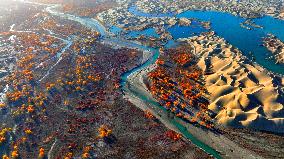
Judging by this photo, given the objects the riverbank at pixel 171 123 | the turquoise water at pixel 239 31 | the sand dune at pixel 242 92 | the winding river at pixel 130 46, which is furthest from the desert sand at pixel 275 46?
the riverbank at pixel 171 123

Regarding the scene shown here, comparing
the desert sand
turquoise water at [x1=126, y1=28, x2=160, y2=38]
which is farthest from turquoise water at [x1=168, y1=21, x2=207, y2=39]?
the desert sand

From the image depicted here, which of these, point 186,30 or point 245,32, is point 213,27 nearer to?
point 186,30

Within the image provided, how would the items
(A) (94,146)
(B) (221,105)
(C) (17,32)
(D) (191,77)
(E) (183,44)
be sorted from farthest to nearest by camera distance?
(C) (17,32), (E) (183,44), (D) (191,77), (B) (221,105), (A) (94,146)

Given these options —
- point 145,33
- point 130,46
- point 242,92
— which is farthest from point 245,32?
point 242,92

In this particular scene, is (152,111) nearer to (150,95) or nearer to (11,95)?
(150,95)

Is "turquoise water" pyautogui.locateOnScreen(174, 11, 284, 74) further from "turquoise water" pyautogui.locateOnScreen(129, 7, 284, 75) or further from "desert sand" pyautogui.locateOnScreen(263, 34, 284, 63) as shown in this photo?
"desert sand" pyautogui.locateOnScreen(263, 34, 284, 63)

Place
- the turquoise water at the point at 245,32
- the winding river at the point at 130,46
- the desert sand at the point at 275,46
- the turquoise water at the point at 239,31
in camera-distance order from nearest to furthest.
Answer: the winding river at the point at 130,46 < the desert sand at the point at 275,46 < the turquoise water at the point at 245,32 < the turquoise water at the point at 239,31

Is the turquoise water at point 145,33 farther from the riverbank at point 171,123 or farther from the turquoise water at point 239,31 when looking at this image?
the riverbank at point 171,123

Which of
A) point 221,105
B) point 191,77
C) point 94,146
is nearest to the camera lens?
point 94,146

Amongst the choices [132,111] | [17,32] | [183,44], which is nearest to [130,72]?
[132,111]
